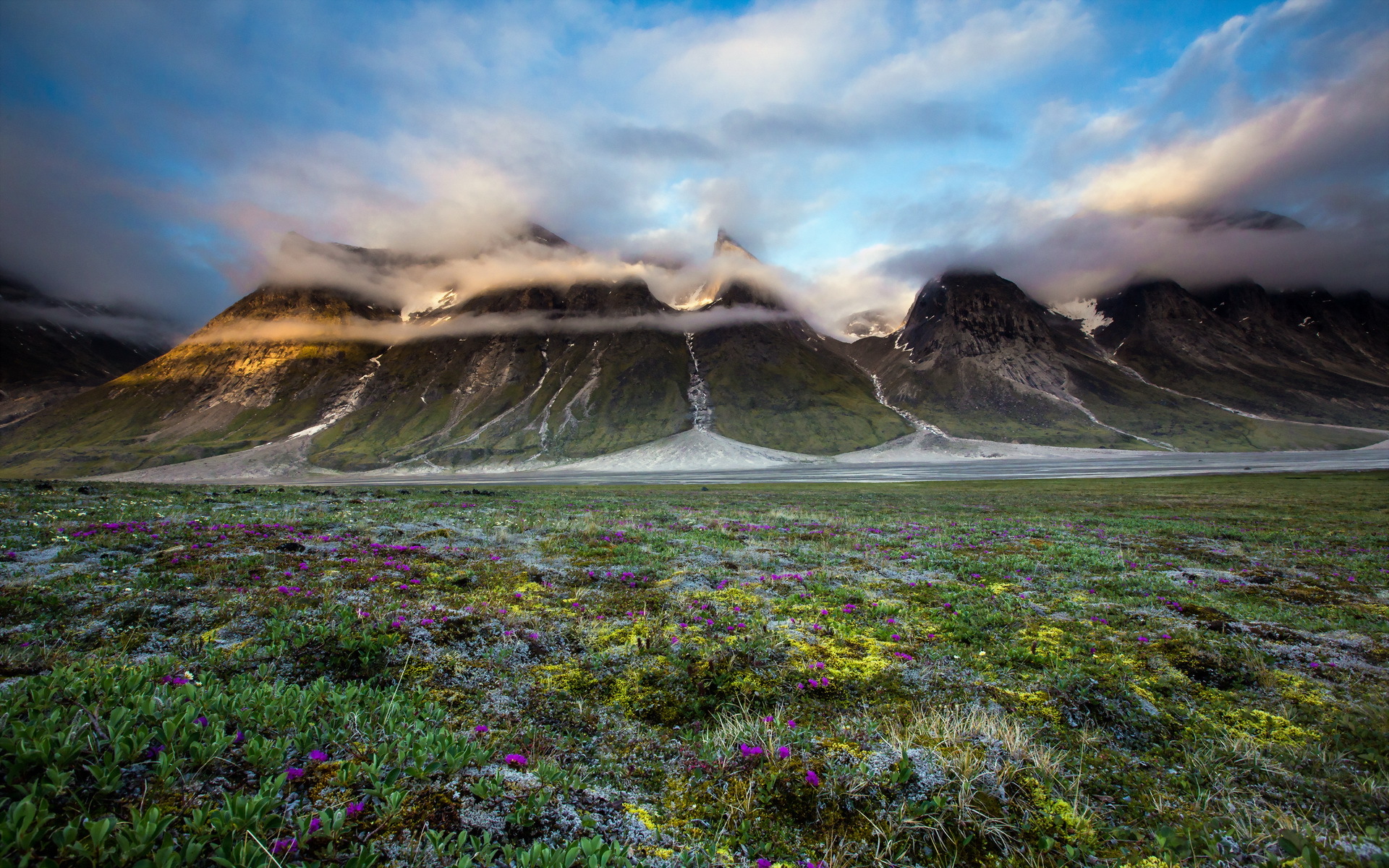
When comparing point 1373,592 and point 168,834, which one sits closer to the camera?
point 168,834

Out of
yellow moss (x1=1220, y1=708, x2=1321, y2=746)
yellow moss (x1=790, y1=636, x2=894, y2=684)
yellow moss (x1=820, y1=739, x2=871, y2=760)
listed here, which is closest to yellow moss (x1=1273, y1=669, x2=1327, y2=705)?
yellow moss (x1=1220, y1=708, x2=1321, y2=746)

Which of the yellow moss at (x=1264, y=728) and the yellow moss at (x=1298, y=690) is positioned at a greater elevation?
the yellow moss at (x=1264, y=728)

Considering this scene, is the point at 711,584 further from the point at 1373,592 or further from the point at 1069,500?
the point at 1069,500

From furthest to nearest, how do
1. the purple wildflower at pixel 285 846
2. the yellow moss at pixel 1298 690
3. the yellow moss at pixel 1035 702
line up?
1. the yellow moss at pixel 1298 690
2. the yellow moss at pixel 1035 702
3. the purple wildflower at pixel 285 846

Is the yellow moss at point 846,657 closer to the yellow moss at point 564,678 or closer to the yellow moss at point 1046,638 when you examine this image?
the yellow moss at point 1046,638

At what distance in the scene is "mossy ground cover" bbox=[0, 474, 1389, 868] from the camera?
387 cm

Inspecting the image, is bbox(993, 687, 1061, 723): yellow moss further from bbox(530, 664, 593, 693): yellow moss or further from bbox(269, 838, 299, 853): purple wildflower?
bbox(269, 838, 299, 853): purple wildflower

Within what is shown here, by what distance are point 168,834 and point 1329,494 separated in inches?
3149

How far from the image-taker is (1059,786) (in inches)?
209

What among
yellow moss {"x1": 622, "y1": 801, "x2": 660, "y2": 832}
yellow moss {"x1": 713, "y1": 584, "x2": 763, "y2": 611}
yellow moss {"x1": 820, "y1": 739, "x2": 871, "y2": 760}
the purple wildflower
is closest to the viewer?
the purple wildflower

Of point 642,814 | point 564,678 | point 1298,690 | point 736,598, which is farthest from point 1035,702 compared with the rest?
point 564,678

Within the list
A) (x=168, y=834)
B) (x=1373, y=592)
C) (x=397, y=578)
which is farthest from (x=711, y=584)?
(x=1373, y=592)

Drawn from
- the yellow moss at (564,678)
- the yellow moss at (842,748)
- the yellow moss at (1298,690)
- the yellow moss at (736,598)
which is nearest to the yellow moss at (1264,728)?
the yellow moss at (1298,690)

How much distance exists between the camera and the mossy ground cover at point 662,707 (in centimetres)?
387
